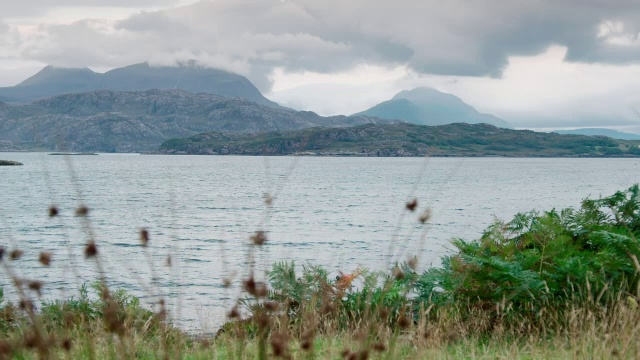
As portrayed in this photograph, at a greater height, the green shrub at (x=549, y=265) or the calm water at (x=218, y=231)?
the green shrub at (x=549, y=265)

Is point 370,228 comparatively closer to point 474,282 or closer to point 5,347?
point 474,282

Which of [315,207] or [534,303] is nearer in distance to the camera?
[534,303]

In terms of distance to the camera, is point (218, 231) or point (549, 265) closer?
point (549, 265)

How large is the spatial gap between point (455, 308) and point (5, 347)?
8.66 m

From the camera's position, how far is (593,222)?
11.8 m

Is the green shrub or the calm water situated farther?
the calm water

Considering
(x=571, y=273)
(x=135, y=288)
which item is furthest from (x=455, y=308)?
(x=135, y=288)

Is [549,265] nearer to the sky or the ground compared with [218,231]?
nearer to the sky

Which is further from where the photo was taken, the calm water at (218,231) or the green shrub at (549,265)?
the calm water at (218,231)

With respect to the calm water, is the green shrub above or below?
above

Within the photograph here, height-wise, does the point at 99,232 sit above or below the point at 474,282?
below

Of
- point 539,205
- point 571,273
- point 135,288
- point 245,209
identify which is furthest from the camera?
point 539,205

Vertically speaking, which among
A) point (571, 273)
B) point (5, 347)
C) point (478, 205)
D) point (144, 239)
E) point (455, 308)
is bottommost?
point (478, 205)

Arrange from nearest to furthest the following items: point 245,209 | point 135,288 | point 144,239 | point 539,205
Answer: point 144,239, point 135,288, point 245,209, point 539,205
